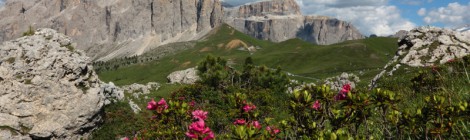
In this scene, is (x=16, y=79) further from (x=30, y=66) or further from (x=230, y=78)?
(x=230, y=78)

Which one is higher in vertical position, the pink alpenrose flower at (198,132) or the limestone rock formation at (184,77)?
the pink alpenrose flower at (198,132)

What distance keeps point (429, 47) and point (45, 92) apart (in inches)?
1663

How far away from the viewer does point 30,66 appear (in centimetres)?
3769

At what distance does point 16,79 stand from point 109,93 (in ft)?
42.8

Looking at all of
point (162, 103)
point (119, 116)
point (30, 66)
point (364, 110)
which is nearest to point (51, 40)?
point (30, 66)

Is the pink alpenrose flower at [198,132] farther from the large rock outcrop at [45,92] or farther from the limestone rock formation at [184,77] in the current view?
the limestone rock formation at [184,77]

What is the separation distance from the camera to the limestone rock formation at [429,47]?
40.7 meters

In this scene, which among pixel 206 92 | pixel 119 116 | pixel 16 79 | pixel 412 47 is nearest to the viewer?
pixel 16 79

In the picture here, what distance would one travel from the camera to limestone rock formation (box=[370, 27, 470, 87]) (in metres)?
40.7

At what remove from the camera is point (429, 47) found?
4262 centimetres

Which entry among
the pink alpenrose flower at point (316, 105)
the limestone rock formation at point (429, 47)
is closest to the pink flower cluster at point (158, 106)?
the pink alpenrose flower at point (316, 105)

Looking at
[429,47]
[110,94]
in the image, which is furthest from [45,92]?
[429,47]

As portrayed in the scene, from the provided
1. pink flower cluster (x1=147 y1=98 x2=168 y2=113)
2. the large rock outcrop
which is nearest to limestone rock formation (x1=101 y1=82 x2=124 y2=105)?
the large rock outcrop

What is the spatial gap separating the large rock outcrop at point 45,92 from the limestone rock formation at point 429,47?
3097 centimetres
